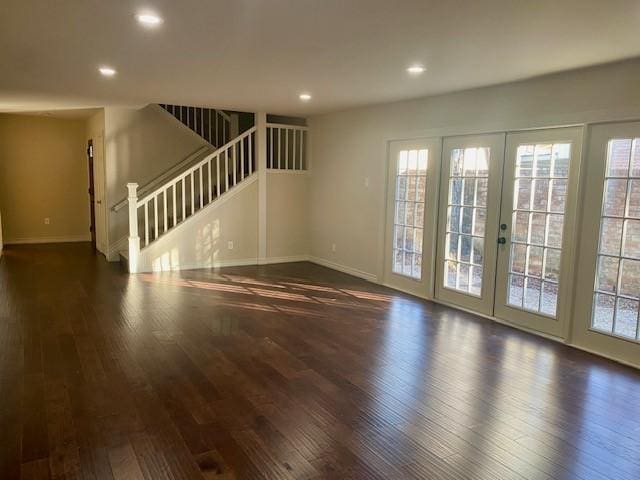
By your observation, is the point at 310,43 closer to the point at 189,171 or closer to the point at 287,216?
the point at 189,171

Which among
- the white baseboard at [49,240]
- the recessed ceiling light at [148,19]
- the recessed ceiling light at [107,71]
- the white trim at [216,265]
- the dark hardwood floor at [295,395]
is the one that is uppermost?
the recessed ceiling light at [107,71]

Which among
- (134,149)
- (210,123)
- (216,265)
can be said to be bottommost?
(216,265)

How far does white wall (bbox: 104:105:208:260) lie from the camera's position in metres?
7.53

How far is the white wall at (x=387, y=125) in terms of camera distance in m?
3.88

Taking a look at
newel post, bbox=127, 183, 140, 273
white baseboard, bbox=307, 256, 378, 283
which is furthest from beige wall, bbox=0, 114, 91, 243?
white baseboard, bbox=307, 256, 378, 283

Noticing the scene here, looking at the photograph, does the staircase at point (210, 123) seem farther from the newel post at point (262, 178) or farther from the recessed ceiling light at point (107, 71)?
the recessed ceiling light at point (107, 71)

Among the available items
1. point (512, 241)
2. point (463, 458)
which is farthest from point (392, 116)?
point (463, 458)

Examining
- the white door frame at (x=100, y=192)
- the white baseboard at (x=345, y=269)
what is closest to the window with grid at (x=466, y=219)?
the white baseboard at (x=345, y=269)

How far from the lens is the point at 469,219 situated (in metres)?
5.14

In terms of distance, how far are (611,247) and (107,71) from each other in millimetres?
4902

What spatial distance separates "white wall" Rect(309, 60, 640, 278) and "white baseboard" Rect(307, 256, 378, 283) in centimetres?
4

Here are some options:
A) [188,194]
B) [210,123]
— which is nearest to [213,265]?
[188,194]

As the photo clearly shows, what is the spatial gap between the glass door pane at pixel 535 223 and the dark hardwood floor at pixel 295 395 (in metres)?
0.32

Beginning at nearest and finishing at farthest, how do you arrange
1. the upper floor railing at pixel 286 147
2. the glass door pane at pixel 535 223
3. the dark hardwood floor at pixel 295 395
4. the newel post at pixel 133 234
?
1. the dark hardwood floor at pixel 295 395
2. the glass door pane at pixel 535 223
3. the newel post at pixel 133 234
4. the upper floor railing at pixel 286 147
